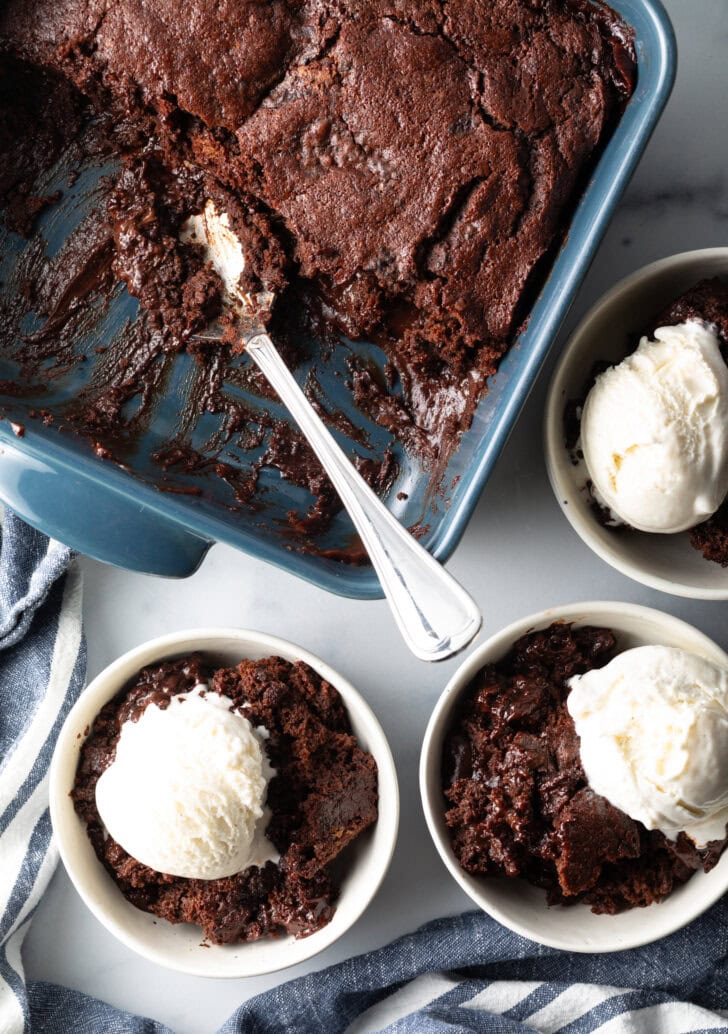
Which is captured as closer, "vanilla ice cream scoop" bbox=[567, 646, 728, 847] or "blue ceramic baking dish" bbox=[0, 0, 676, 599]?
"blue ceramic baking dish" bbox=[0, 0, 676, 599]

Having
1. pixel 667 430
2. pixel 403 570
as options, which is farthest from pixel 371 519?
pixel 667 430

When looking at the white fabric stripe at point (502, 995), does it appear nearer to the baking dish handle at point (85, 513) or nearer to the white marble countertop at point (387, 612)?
the white marble countertop at point (387, 612)

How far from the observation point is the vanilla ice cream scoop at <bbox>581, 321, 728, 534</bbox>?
78.5 inches

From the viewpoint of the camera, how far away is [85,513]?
189cm

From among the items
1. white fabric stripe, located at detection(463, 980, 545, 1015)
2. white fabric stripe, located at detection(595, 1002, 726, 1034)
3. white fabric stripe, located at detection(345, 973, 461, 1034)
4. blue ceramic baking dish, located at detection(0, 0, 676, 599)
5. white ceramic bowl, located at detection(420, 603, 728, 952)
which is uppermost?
blue ceramic baking dish, located at detection(0, 0, 676, 599)

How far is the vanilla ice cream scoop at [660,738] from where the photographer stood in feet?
6.54

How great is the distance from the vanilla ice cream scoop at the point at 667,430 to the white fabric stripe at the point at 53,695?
1.29 metres

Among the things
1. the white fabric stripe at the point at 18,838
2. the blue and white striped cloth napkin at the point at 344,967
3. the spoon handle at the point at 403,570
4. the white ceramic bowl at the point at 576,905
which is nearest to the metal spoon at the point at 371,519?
the spoon handle at the point at 403,570

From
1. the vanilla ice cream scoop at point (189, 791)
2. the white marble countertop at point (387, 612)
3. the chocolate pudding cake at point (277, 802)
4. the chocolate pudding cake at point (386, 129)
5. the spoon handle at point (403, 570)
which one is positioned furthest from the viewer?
the white marble countertop at point (387, 612)

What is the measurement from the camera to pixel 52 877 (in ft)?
7.95

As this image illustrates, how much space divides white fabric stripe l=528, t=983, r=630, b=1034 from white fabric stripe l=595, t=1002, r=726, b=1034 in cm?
5

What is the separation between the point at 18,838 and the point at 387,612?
3.39 ft

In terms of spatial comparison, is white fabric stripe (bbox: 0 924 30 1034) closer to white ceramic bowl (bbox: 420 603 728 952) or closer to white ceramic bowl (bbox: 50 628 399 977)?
white ceramic bowl (bbox: 50 628 399 977)

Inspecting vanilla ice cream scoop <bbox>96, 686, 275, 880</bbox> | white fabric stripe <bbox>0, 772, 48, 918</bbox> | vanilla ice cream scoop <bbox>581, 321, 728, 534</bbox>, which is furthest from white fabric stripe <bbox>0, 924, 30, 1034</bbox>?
vanilla ice cream scoop <bbox>581, 321, 728, 534</bbox>
